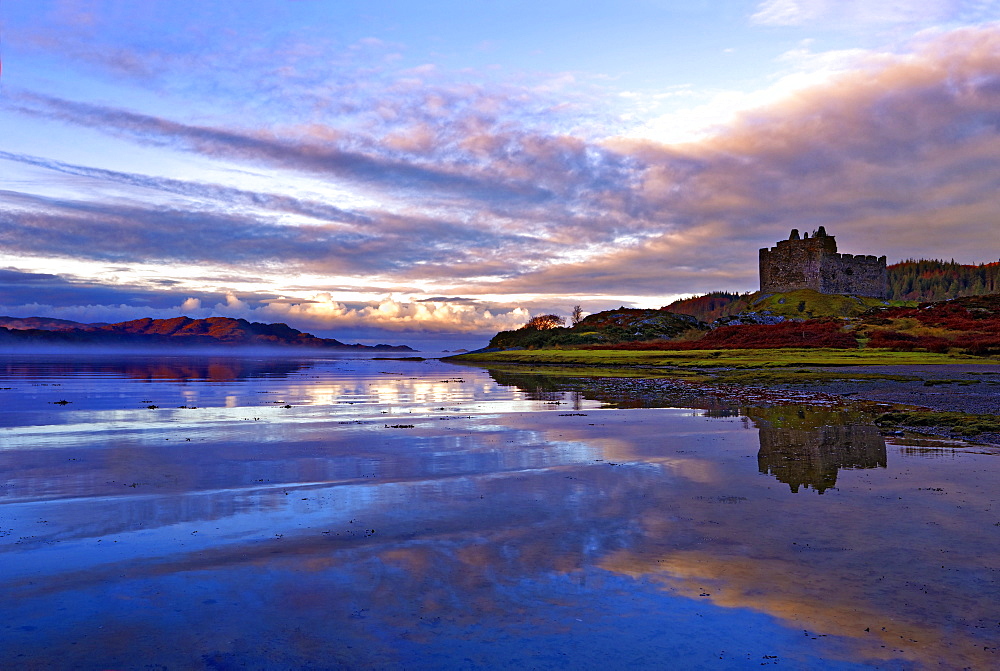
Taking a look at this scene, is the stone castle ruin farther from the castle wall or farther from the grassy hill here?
the grassy hill

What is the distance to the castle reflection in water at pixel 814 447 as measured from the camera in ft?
41.5

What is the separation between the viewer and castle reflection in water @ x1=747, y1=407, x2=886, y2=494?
12664 mm

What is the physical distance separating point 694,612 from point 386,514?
529 cm

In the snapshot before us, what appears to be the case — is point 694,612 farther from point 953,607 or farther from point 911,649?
point 953,607

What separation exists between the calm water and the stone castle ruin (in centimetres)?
12469

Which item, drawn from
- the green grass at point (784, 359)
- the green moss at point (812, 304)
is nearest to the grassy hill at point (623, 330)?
the green moss at point (812, 304)

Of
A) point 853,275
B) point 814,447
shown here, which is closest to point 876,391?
point 814,447

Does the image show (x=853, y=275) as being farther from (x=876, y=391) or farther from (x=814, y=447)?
(x=814, y=447)

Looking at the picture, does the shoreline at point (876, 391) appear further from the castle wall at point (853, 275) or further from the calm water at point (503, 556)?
the castle wall at point (853, 275)

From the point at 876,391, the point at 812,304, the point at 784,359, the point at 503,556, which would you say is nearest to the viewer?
the point at 503,556

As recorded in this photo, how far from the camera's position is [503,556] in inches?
313

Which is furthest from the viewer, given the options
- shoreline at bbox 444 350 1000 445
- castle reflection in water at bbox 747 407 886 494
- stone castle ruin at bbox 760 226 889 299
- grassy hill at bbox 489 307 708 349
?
grassy hill at bbox 489 307 708 349

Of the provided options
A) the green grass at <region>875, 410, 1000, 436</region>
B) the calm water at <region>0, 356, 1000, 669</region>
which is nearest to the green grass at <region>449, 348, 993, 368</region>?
the green grass at <region>875, 410, 1000, 436</region>

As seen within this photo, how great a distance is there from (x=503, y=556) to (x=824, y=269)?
13719 cm
